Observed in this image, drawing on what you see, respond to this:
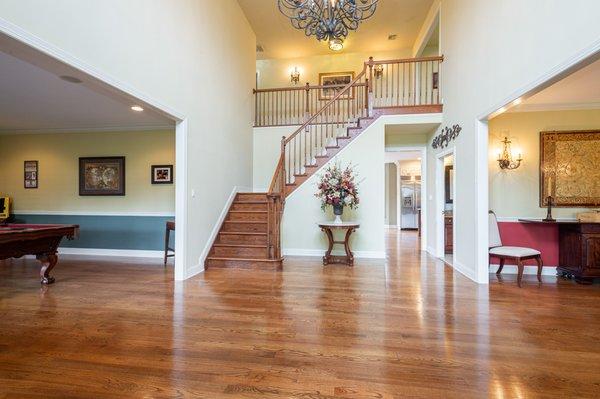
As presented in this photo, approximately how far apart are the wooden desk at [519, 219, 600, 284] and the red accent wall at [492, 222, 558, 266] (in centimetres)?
21

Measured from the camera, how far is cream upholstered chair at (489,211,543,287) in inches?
168

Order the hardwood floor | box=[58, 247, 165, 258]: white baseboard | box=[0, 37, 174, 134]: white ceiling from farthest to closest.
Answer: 1. box=[58, 247, 165, 258]: white baseboard
2. box=[0, 37, 174, 134]: white ceiling
3. the hardwood floor

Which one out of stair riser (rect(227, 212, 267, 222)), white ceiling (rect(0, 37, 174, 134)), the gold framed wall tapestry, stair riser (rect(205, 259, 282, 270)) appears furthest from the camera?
stair riser (rect(227, 212, 267, 222))

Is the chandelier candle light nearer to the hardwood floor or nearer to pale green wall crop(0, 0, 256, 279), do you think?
pale green wall crop(0, 0, 256, 279)

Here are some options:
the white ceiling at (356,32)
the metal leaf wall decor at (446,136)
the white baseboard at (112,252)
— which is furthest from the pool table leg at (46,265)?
the metal leaf wall decor at (446,136)

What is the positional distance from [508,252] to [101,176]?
25.8ft

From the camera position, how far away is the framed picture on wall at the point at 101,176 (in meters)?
6.64

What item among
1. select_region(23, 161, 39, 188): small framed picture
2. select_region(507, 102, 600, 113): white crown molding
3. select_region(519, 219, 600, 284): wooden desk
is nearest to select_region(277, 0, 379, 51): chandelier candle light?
select_region(507, 102, 600, 113): white crown molding

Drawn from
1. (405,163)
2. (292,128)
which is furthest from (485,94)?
(405,163)

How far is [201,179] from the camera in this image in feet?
16.4

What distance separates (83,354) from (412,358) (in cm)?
248

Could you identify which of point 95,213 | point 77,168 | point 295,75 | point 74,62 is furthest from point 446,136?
point 77,168

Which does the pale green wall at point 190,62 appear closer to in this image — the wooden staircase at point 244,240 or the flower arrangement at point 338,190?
the wooden staircase at point 244,240

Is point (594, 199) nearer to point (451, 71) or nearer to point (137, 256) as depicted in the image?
point (451, 71)
